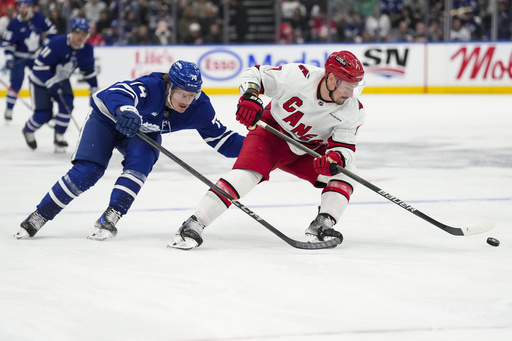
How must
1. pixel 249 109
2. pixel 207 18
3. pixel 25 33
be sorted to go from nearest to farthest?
pixel 249 109, pixel 25 33, pixel 207 18

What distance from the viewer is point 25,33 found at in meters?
9.65

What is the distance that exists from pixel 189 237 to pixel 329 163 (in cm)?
65

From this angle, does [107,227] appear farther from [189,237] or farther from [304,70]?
[304,70]

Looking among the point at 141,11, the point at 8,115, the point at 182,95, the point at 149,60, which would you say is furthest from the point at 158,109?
the point at 141,11

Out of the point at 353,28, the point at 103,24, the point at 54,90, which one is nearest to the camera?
the point at 54,90

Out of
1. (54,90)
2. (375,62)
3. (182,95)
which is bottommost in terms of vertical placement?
(375,62)

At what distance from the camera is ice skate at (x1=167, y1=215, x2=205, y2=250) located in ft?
11.5

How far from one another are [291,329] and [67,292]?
0.82m

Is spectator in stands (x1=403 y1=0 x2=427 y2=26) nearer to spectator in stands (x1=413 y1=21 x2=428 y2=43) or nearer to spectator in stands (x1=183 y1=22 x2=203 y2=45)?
spectator in stands (x1=413 y1=21 x2=428 y2=43)

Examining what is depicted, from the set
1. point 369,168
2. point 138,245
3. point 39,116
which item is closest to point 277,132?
point 138,245

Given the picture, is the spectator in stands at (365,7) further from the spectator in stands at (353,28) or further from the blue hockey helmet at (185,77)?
the blue hockey helmet at (185,77)

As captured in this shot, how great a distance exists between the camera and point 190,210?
4.57 meters

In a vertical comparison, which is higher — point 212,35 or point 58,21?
point 58,21

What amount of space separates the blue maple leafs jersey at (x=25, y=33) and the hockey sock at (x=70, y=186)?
246 inches
